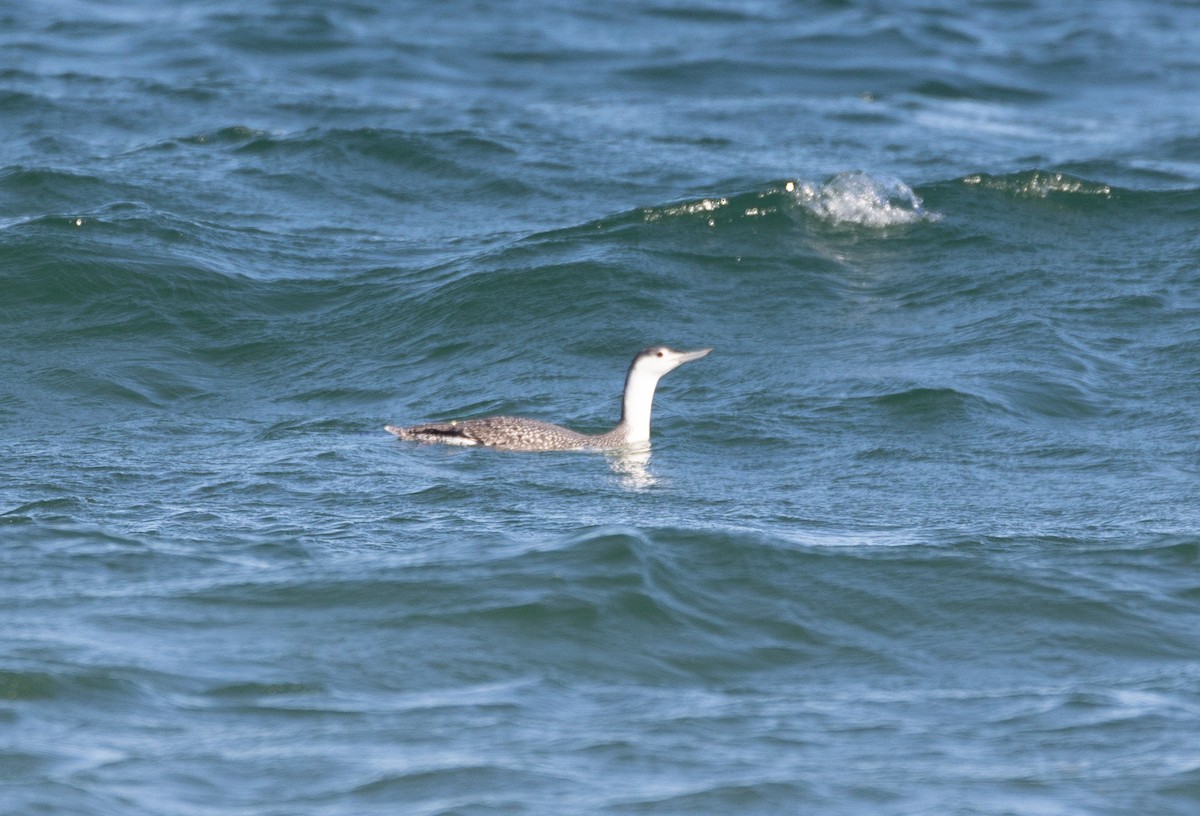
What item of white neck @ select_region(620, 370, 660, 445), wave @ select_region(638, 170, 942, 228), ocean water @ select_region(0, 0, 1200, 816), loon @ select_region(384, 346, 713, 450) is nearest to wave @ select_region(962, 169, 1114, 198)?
ocean water @ select_region(0, 0, 1200, 816)

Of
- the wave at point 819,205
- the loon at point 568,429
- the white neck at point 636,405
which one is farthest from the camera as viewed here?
the wave at point 819,205

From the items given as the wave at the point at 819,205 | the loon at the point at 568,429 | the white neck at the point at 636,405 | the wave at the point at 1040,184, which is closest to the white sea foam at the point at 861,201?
the wave at the point at 819,205

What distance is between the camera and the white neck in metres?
11.5

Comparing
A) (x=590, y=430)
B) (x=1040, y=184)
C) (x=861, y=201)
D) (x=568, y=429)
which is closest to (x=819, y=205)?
Answer: (x=861, y=201)

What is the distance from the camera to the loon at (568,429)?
Result: 11094 mm

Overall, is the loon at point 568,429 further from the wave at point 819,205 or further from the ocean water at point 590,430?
the wave at point 819,205

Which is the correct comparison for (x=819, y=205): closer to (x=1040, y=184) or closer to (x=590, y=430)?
(x=1040, y=184)

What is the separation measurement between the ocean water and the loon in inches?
9.8

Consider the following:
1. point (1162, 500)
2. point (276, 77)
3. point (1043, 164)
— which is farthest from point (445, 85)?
point (1162, 500)

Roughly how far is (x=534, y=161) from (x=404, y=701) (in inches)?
461

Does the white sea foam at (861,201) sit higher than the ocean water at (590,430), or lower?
higher

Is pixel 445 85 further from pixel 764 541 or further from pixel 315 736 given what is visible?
pixel 315 736

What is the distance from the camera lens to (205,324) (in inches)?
545

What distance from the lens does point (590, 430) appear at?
1213 centimetres
